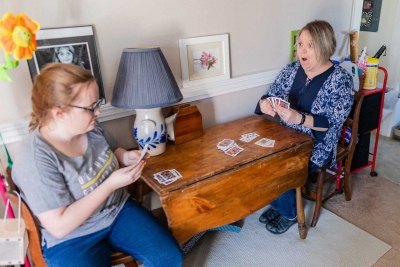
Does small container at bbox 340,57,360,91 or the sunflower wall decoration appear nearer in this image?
the sunflower wall decoration

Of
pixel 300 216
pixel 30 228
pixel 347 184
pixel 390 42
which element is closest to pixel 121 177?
pixel 30 228

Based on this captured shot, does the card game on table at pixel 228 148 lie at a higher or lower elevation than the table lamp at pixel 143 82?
lower

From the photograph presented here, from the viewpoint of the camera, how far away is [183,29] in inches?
74.4

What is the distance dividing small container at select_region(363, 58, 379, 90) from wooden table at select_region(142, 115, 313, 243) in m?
0.92

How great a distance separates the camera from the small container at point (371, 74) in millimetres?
2494

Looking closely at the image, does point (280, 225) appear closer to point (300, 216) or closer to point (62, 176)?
point (300, 216)

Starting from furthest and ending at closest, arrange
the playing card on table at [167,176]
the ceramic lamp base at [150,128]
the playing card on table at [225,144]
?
the playing card on table at [225,144] → the ceramic lamp base at [150,128] → the playing card on table at [167,176]

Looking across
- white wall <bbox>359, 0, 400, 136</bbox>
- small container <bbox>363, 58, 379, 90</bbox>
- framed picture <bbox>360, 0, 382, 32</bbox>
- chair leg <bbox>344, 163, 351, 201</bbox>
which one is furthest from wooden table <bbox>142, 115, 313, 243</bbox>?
framed picture <bbox>360, 0, 382, 32</bbox>

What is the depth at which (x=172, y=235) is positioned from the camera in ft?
4.95

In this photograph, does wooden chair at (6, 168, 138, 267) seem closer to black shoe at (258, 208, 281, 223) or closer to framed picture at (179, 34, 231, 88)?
framed picture at (179, 34, 231, 88)

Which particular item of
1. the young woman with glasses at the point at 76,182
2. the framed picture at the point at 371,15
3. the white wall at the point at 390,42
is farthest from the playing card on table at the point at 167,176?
the framed picture at the point at 371,15

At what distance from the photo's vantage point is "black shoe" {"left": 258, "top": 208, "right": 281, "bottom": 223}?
2236mm

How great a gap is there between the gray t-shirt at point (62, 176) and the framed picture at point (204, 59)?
0.70 meters

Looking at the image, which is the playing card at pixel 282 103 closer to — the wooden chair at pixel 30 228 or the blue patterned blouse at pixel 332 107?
the blue patterned blouse at pixel 332 107
